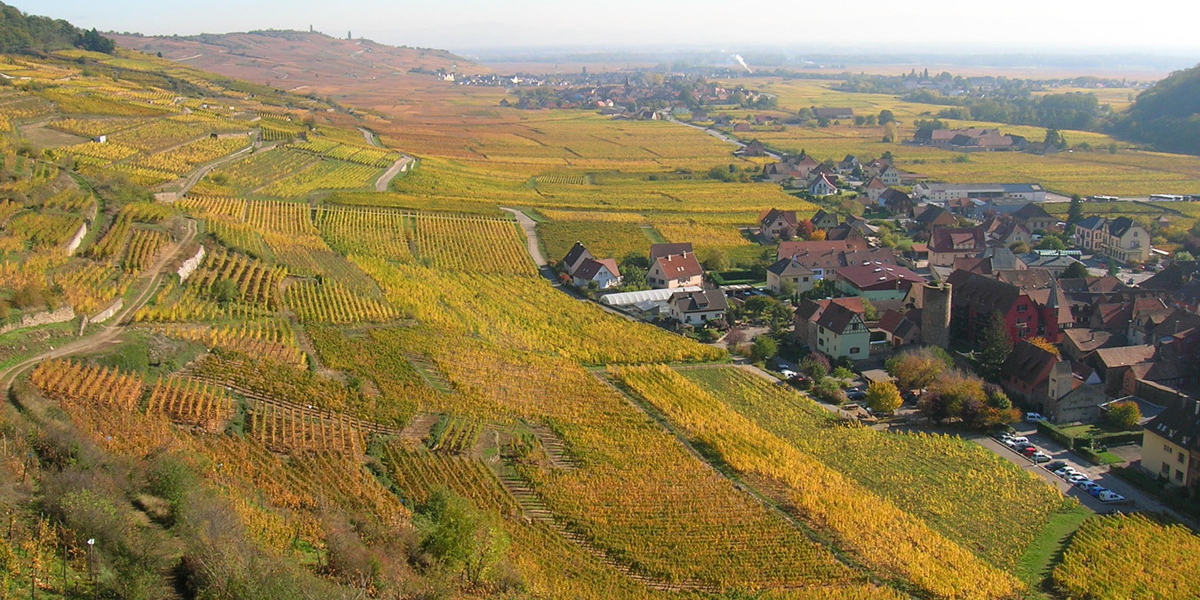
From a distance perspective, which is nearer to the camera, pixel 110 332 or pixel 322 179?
pixel 110 332

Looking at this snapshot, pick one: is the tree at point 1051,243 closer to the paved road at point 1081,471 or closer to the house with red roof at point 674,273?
the house with red roof at point 674,273

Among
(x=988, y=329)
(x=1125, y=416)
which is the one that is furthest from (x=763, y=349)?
(x=1125, y=416)

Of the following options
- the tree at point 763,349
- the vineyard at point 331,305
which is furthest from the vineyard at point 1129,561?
the vineyard at point 331,305

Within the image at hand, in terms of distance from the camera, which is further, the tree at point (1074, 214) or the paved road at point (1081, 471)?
the tree at point (1074, 214)

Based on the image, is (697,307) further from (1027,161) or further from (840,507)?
(1027,161)

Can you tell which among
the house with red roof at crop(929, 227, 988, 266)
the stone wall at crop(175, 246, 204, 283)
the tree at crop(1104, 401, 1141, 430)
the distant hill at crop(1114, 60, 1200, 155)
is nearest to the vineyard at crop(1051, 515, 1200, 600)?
the tree at crop(1104, 401, 1141, 430)

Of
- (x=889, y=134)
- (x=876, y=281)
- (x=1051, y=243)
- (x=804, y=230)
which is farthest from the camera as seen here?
(x=889, y=134)

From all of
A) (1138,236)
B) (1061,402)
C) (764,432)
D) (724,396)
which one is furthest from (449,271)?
(1138,236)
